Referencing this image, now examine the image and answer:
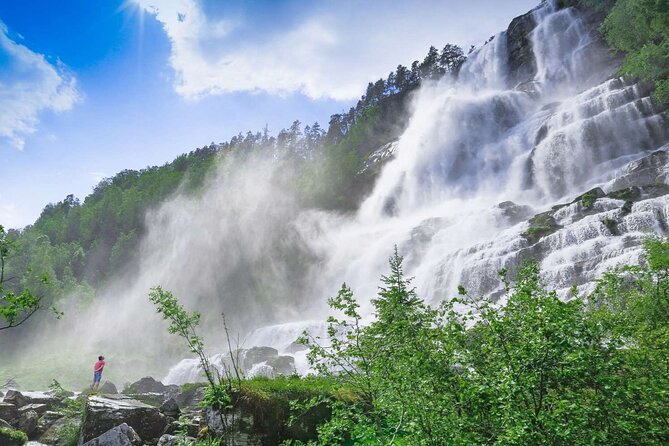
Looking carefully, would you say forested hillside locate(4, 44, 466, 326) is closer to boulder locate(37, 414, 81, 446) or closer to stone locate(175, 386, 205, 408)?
stone locate(175, 386, 205, 408)

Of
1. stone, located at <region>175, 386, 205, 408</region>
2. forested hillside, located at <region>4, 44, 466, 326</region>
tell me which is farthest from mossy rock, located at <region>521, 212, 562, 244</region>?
forested hillside, located at <region>4, 44, 466, 326</region>

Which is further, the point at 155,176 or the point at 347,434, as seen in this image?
the point at 155,176

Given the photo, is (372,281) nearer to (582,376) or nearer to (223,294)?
(223,294)

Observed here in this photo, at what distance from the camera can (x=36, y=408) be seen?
1534cm

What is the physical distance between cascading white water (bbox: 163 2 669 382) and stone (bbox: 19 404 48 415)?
17.4m

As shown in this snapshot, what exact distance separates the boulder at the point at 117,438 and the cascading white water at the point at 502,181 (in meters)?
19.2

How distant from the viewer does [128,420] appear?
11.0 m

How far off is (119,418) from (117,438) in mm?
1035

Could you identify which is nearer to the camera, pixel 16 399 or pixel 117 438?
pixel 117 438

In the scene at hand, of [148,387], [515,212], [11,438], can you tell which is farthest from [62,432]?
[515,212]

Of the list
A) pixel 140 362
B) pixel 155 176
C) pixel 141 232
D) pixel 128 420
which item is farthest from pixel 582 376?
pixel 155 176

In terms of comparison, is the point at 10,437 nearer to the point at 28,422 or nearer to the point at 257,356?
the point at 28,422

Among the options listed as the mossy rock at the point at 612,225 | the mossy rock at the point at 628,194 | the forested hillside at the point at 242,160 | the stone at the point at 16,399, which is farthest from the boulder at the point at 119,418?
the forested hillside at the point at 242,160

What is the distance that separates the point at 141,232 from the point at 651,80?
282 ft
